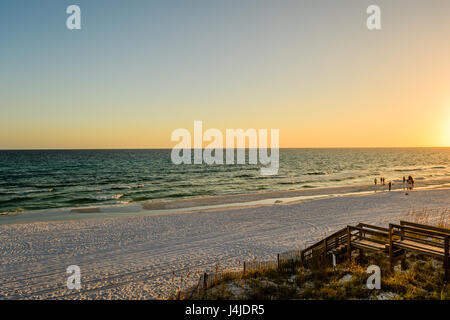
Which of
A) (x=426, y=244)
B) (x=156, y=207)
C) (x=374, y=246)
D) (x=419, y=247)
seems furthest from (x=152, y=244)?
(x=156, y=207)

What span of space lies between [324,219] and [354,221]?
240cm

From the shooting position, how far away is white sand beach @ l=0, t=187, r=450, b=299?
1195 cm

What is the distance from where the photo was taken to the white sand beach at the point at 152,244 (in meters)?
11.9

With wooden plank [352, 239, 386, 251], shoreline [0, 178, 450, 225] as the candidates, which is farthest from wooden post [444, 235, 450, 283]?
shoreline [0, 178, 450, 225]

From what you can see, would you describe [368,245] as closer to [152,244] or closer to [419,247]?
[419,247]

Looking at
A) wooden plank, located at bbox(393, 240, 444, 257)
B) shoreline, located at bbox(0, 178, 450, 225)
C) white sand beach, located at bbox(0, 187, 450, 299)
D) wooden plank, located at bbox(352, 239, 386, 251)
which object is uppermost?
wooden plank, located at bbox(393, 240, 444, 257)

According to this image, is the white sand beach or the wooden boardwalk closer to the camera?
the wooden boardwalk

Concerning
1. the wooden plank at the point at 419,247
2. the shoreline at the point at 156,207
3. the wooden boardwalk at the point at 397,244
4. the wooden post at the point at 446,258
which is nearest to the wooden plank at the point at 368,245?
the wooden boardwalk at the point at 397,244

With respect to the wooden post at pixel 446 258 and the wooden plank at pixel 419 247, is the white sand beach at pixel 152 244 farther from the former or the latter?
the wooden post at pixel 446 258

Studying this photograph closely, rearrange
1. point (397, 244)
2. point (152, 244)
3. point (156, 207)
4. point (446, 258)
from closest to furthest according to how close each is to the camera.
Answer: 1. point (446, 258)
2. point (397, 244)
3. point (152, 244)
4. point (156, 207)

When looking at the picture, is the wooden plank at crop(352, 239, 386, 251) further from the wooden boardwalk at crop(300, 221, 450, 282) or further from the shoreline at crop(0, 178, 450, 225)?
the shoreline at crop(0, 178, 450, 225)

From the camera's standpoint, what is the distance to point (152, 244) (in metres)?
17.7
